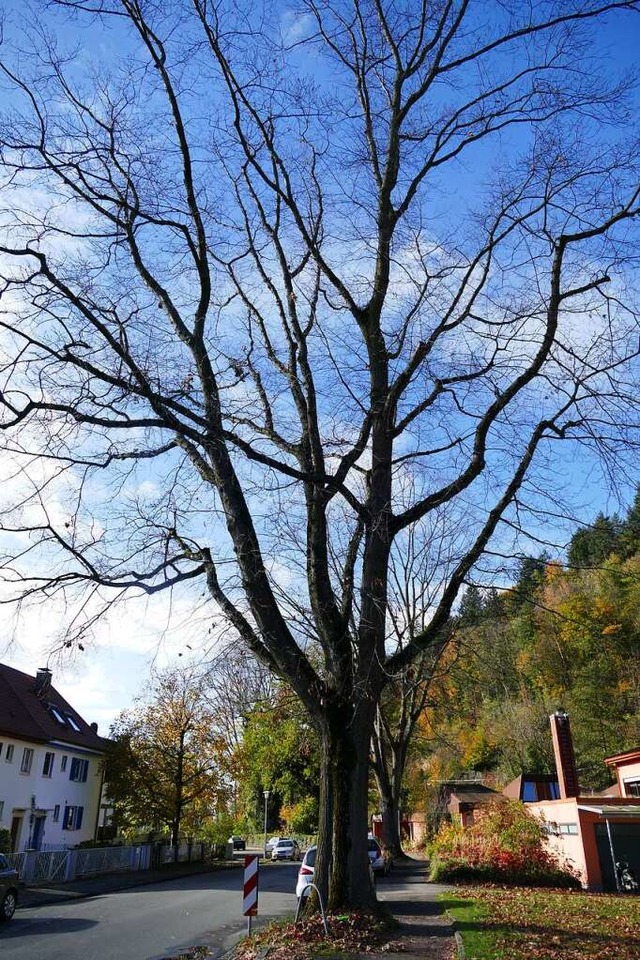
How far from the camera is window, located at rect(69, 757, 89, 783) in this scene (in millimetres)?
36156

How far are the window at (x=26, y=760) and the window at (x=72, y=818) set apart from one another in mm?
4925

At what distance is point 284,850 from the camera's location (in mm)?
44562

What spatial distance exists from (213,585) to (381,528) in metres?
2.70

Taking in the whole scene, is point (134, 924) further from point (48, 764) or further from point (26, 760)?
point (48, 764)

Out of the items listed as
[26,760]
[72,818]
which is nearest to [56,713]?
[72,818]

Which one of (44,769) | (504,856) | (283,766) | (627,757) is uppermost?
(283,766)

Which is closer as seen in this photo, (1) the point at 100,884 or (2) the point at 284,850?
(1) the point at 100,884

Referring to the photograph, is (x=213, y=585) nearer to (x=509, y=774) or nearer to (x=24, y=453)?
(x=24, y=453)

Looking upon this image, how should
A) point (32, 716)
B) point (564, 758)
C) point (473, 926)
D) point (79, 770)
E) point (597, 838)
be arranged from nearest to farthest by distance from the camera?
1. point (473, 926)
2. point (597, 838)
3. point (564, 758)
4. point (32, 716)
5. point (79, 770)

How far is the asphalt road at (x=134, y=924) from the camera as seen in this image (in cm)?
1065

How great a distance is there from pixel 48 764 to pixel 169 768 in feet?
18.6

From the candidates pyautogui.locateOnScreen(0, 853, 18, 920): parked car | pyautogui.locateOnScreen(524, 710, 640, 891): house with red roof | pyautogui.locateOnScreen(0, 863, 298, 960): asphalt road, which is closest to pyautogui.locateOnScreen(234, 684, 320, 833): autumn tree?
pyautogui.locateOnScreen(524, 710, 640, 891): house with red roof

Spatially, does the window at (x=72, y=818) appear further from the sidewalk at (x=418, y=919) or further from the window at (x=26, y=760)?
the sidewalk at (x=418, y=919)

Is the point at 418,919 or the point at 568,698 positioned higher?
the point at 568,698
